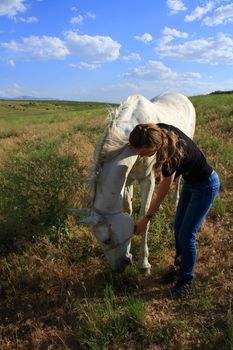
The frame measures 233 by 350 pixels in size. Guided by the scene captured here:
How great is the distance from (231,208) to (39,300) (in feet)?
11.0

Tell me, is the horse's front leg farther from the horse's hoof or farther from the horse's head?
the horse's head

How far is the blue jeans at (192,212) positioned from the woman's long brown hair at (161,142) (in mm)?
539

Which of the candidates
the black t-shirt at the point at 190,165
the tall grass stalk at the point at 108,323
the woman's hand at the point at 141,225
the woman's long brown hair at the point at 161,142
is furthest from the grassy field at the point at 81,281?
the woman's long brown hair at the point at 161,142

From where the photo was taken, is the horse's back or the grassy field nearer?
the grassy field

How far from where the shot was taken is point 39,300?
4445mm

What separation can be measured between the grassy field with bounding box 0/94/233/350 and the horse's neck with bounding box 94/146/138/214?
799mm

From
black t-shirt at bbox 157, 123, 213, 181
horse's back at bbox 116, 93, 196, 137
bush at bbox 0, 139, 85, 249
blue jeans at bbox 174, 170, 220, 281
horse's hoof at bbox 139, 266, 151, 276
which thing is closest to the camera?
black t-shirt at bbox 157, 123, 213, 181

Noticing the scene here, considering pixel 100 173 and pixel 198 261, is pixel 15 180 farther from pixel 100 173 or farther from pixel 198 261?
pixel 198 261

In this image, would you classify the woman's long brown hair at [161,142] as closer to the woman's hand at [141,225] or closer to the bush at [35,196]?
the woman's hand at [141,225]

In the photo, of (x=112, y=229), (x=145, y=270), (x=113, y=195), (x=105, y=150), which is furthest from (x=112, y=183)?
(x=145, y=270)

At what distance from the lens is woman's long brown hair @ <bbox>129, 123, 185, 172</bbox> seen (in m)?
3.43

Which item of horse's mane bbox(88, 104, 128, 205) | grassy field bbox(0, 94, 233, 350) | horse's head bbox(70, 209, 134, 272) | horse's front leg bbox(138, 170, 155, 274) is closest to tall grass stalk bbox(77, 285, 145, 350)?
grassy field bbox(0, 94, 233, 350)

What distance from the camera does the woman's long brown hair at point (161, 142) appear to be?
3.43 meters

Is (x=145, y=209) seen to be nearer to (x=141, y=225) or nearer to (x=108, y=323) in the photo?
(x=141, y=225)
